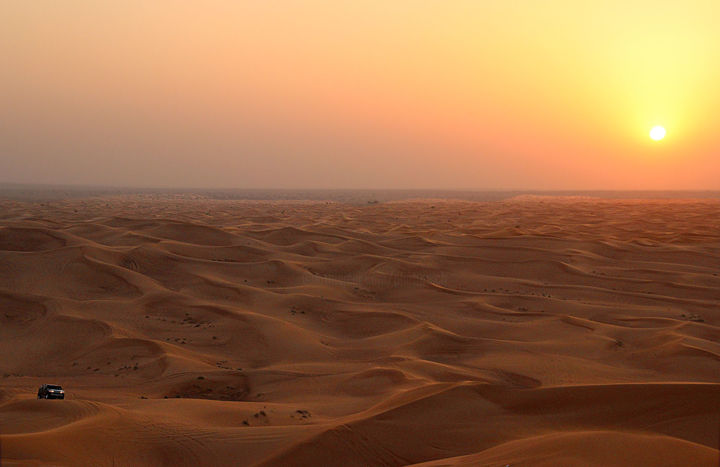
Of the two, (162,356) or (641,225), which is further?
(641,225)

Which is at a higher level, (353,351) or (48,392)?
(48,392)

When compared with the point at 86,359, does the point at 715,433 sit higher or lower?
higher

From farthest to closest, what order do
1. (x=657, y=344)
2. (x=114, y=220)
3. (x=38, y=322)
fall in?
(x=114, y=220) < (x=38, y=322) < (x=657, y=344)

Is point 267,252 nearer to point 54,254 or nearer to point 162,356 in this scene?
point 54,254

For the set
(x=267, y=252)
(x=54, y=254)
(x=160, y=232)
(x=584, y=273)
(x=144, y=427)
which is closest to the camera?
(x=144, y=427)

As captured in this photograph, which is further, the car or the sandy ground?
the car

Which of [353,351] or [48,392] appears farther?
[353,351]

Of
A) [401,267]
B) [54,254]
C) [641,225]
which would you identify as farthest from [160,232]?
[641,225]

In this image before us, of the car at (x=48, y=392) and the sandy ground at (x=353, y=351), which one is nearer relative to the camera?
the sandy ground at (x=353, y=351)
